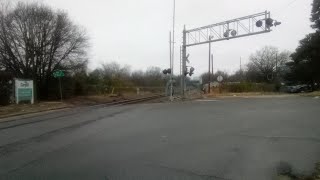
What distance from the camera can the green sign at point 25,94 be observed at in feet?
105

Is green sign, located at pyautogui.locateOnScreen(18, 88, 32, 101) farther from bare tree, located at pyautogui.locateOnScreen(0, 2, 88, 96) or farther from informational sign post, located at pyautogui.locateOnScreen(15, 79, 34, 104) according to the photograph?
bare tree, located at pyautogui.locateOnScreen(0, 2, 88, 96)

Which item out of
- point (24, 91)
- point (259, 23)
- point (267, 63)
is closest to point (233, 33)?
point (259, 23)

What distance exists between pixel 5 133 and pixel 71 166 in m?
7.22

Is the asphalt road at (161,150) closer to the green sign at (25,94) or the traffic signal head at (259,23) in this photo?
the traffic signal head at (259,23)

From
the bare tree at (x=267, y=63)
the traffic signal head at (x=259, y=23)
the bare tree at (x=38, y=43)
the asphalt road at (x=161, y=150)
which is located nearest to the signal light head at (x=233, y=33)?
the traffic signal head at (x=259, y=23)

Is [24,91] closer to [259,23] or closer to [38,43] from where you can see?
[38,43]

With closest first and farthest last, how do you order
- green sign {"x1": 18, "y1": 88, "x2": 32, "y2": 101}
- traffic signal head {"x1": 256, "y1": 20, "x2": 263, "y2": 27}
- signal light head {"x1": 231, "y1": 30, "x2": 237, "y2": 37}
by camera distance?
1. traffic signal head {"x1": 256, "y1": 20, "x2": 263, "y2": 27}
2. green sign {"x1": 18, "y1": 88, "x2": 32, "y2": 101}
3. signal light head {"x1": 231, "y1": 30, "x2": 237, "y2": 37}

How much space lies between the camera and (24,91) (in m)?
32.3

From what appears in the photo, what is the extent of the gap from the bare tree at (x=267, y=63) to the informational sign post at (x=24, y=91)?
6970cm

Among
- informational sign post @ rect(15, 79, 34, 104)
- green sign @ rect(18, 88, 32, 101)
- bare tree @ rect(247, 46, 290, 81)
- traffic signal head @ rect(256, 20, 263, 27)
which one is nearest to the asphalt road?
informational sign post @ rect(15, 79, 34, 104)

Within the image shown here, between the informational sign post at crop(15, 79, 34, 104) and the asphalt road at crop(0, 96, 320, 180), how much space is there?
16931 mm

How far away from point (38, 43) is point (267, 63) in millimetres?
66954

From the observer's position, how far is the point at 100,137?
12.7 metres

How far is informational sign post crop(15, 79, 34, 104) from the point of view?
1235 inches
